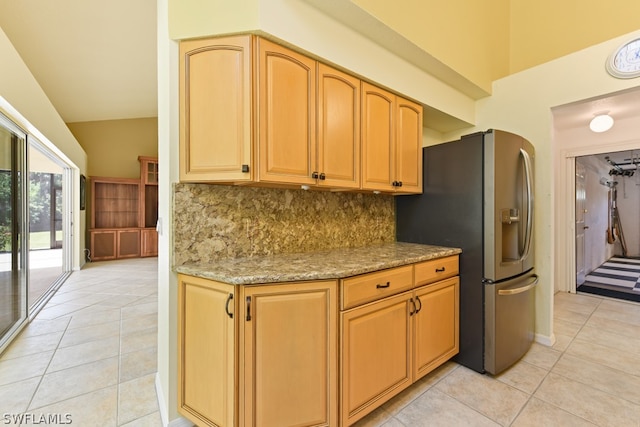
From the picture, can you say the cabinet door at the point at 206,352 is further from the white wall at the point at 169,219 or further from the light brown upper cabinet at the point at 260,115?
the light brown upper cabinet at the point at 260,115

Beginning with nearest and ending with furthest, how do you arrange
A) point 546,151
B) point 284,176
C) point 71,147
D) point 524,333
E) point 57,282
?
1. point 284,176
2. point 524,333
3. point 546,151
4. point 57,282
5. point 71,147

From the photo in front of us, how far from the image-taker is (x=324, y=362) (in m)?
1.36

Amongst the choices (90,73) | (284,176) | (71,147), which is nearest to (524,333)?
(284,176)

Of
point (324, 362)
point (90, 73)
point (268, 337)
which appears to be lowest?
point (324, 362)

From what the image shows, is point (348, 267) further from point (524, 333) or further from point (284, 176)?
point (524, 333)

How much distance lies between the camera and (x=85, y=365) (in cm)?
214

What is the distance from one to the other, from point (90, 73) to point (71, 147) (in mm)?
1444

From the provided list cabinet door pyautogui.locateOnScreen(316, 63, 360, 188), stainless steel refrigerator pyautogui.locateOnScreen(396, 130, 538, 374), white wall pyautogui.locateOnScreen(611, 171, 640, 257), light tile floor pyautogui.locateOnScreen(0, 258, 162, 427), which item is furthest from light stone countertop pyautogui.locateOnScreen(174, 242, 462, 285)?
white wall pyautogui.locateOnScreen(611, 171, 640, 257)

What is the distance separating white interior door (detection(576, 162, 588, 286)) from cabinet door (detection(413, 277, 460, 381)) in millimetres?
Result: 3622

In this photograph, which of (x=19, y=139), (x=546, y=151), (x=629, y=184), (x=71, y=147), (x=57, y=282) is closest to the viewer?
(x=546, y=151)

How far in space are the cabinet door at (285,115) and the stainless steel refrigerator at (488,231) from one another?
4.06 feet

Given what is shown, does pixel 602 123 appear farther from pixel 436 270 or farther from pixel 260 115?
pixel 260 115

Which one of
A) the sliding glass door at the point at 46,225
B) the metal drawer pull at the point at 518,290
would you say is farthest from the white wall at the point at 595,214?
the sliding glass door at the point at 46,225

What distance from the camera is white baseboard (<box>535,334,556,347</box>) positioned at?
2.47m
